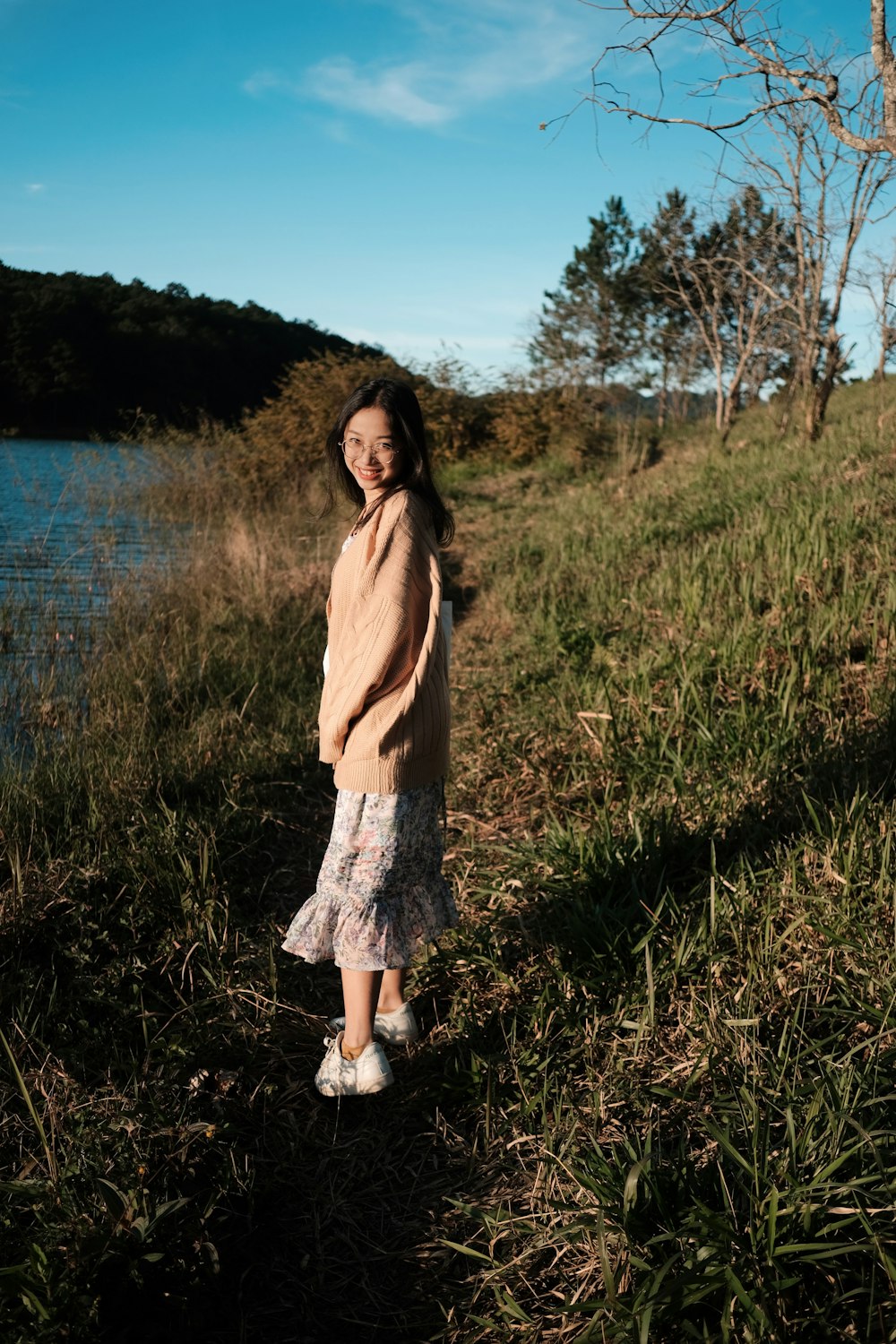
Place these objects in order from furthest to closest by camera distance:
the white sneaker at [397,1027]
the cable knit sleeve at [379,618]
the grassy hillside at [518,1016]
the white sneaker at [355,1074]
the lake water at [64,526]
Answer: the lake water at [64,526]
the white sneaker at [397,1027]
the white sneaker at [355,1074]
the cable knit sleeve at [379,618]
the grassy hillside at [518,1016]

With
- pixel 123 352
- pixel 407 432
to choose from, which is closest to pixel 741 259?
pixel 123 352

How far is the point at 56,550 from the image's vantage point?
19.6 feet

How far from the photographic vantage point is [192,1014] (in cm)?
275

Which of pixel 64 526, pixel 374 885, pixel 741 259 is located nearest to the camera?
pixel 374 885

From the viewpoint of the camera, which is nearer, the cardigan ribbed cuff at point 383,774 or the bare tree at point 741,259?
the cardigan ribbed cuff at point 383,774

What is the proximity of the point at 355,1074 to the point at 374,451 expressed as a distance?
1.69 meters

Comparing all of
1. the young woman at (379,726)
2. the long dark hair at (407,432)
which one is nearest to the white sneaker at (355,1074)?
the young woman at (379,726)

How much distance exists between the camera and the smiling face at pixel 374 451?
2525mm

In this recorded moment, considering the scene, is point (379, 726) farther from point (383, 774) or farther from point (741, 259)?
point (741, 259)

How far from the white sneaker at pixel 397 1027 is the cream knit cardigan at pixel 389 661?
0.78m

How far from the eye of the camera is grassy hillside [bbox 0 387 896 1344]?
1826mm

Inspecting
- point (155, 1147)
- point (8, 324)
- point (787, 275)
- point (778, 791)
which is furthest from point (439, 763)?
point (787, 275)

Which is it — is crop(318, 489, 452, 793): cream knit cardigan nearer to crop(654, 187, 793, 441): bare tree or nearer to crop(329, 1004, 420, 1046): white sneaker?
crop(329, 1004, 420, 1046): white sneaker

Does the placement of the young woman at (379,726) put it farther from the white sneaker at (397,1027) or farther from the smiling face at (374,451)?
the white sneaker at (397,1027)
